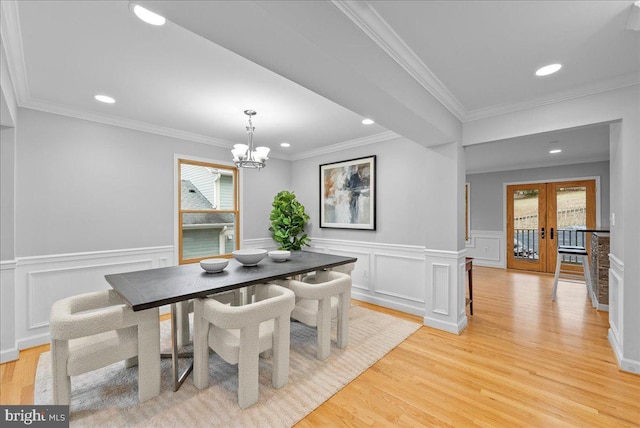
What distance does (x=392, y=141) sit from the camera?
3.98m

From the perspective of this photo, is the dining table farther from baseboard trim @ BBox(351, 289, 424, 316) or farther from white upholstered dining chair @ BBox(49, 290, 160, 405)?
baseboard trim @ BBox(351, 289, 424, 316)

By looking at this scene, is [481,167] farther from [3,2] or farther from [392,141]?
[3,2]

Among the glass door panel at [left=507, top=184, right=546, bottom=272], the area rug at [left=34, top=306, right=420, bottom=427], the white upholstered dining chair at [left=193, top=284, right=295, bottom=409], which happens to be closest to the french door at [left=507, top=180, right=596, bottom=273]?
the glass door panel at [left=507, top=184, right=546, bottom=272]

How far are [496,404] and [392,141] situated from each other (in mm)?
3143

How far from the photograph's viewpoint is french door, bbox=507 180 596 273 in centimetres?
592

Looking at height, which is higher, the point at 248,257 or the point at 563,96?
the point at 563,96

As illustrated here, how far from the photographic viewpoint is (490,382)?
221 centimetres

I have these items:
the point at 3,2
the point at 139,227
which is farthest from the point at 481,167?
the point at 3,2

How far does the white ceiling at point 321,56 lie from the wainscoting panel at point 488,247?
4984 millimetres

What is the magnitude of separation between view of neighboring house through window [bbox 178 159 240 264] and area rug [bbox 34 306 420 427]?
5.56ft

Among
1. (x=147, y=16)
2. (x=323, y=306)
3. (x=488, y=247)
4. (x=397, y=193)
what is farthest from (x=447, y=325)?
(x=488, y=247)

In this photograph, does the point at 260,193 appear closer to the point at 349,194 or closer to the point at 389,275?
the point at 349,194

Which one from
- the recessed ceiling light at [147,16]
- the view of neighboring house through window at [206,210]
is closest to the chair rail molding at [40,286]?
the view of neighboring house through window at [206,210]

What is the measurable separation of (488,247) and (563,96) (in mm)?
5288
